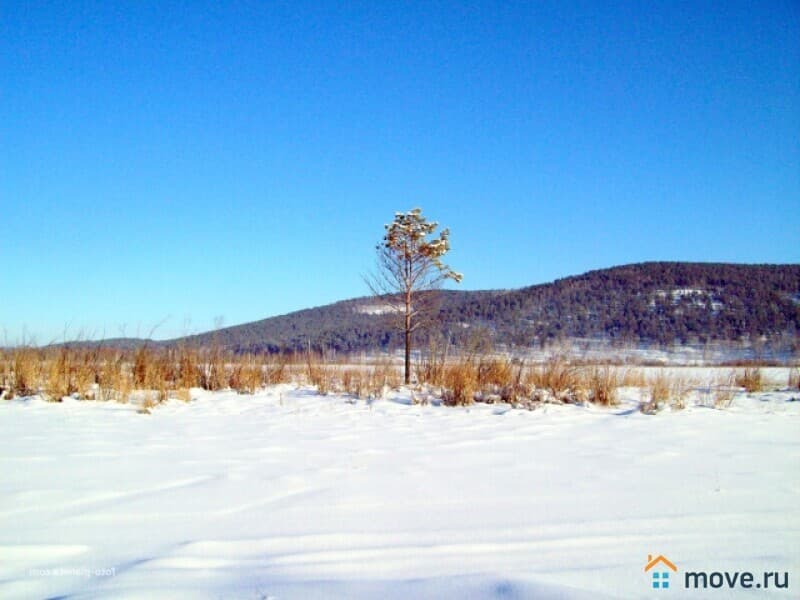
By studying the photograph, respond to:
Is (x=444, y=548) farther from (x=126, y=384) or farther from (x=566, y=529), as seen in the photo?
(x=126, y=384)

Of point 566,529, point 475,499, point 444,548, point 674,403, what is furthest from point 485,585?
point 674,403

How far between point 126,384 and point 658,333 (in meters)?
45.5

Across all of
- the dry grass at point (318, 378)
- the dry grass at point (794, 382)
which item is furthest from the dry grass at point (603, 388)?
the dry grass at point (794, 382)

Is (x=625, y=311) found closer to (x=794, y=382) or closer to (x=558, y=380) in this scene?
(x=794, y=382)

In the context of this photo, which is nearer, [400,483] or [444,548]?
[444,548]

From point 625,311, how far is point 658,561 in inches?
2086

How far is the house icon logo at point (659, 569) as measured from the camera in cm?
198

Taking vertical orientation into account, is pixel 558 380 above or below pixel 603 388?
above

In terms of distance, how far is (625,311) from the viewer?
166 feet

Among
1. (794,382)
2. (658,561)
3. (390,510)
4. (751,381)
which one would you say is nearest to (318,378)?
(390,510)

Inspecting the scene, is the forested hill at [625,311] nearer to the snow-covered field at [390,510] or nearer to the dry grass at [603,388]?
the dry grass at [603,388]

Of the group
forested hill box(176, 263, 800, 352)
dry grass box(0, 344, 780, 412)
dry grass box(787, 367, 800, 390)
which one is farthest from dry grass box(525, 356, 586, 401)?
forested hill box(176, 263, 800, 352)

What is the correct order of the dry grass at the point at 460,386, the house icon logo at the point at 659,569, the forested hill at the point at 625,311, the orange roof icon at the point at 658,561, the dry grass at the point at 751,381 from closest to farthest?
the house icon logo at the point at 659,569 → the orange roof icon at the point at 658,561 → the dry grass at the point at 460,386 → the dry grass at the point at 751,381 → the forested hill at the point at 625,311

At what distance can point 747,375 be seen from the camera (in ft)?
32.7
